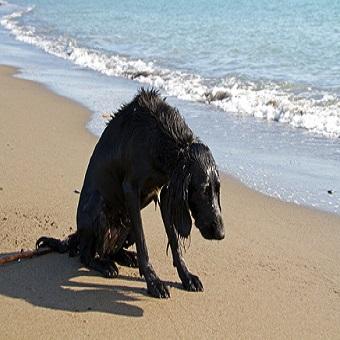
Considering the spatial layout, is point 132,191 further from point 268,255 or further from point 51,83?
point 51,83

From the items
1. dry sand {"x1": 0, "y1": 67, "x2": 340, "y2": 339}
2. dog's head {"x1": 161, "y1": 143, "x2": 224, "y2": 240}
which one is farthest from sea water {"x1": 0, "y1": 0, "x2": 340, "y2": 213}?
dog's head {"x1": 161, "y1": 143, "x2": 224, "y2": 240}

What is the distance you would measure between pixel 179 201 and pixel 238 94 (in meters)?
9.01

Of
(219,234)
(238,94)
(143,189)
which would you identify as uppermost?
(238,94)

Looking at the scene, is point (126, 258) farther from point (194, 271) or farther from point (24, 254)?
point (24, 254)

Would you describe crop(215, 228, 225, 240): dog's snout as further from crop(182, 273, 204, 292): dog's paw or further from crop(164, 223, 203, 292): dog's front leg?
crop(182, 273, 204, 292): dog's paw

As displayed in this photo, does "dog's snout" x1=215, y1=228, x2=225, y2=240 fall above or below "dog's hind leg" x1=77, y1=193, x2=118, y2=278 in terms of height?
above

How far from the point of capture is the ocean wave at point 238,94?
10.5 metres

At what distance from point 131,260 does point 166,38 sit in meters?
20.1

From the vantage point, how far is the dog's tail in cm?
476

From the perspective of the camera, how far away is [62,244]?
190 inches

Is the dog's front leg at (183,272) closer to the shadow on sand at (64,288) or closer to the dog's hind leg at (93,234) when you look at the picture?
the shadow on sand at (64,288)

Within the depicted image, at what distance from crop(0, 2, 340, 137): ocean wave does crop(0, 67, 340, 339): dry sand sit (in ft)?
12.9

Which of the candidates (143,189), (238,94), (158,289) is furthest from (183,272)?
(238,94)

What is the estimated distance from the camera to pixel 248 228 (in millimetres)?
5562
